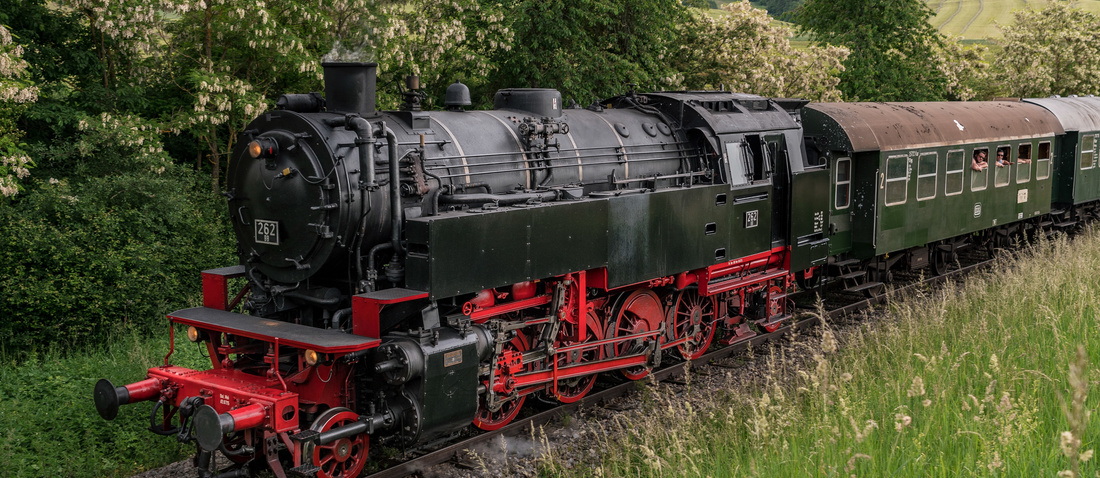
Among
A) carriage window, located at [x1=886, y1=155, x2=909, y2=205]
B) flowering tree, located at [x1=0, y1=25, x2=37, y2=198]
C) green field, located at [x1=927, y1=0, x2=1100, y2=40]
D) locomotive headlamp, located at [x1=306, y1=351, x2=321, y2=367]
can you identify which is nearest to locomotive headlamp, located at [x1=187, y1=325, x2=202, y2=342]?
locomotive headlamp, located at [x1=306, y1=351, x2=321, y2=367]

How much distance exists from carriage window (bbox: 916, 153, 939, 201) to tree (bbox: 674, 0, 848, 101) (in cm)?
944

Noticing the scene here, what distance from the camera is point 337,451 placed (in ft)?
21.3

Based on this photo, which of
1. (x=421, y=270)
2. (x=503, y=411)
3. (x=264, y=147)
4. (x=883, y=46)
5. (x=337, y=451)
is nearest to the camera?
(x=337, y=451)

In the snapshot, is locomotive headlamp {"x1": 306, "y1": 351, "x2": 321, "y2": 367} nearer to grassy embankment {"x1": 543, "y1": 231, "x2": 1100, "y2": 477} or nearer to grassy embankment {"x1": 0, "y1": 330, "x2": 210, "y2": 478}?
grassy embankment {"x1": 543, "y1": 231, "x2": 1100, "y2": 477}

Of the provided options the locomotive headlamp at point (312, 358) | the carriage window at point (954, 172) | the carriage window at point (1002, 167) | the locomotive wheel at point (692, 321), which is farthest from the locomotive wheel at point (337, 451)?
the carriage window at point (1002, 167)

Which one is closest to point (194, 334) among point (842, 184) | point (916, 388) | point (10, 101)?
point (916, 388)

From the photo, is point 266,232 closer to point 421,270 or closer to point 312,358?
point 312,358

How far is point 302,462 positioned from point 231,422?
0.62m

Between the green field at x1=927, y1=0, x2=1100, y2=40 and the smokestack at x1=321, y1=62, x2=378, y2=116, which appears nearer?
the smokestack at x1=321, y1=62, x2=378, y2=116

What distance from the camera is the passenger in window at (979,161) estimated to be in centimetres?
1471

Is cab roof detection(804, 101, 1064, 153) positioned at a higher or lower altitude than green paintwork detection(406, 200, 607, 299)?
higher

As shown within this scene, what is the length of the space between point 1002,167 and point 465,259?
12.5 metres

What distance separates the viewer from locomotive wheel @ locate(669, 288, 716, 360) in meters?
10.1

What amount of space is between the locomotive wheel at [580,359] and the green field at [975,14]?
71.2m
